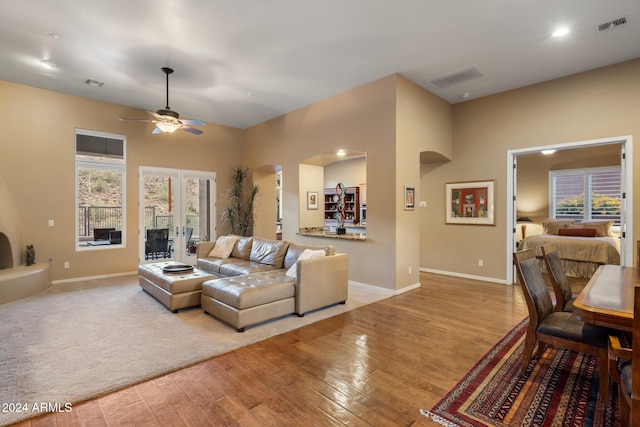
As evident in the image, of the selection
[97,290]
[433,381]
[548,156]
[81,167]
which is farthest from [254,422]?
[548,156]

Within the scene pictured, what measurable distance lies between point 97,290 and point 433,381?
546cm

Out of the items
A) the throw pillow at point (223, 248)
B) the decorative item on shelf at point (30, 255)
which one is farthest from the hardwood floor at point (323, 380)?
the decorative item on shelf at point (30, 255)

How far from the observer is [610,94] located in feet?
15.5

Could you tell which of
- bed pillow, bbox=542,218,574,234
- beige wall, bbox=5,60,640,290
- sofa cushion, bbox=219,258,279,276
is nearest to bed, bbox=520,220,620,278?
bed pillow, bbox=542,218,574,234

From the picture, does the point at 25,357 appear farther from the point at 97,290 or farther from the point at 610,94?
the point at 610,94

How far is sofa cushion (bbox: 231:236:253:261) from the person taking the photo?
580cm

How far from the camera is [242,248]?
588 cm

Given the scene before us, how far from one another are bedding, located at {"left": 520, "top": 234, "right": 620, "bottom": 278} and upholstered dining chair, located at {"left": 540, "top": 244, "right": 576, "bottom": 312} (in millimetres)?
2864

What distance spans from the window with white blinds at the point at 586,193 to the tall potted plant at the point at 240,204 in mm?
8375

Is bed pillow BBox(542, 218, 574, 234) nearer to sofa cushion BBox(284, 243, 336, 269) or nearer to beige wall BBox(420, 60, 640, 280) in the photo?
beige wall BBox(420, 60, 640, 280)

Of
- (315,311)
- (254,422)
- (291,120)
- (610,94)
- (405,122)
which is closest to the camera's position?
(254,422)

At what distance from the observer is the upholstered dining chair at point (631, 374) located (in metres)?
1.44

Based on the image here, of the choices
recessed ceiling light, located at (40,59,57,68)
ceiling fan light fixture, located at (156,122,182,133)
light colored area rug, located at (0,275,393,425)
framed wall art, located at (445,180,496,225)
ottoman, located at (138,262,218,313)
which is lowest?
light colored area rug, located at (0,275,393,425)

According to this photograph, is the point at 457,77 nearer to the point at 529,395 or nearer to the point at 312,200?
the point at 312,200
